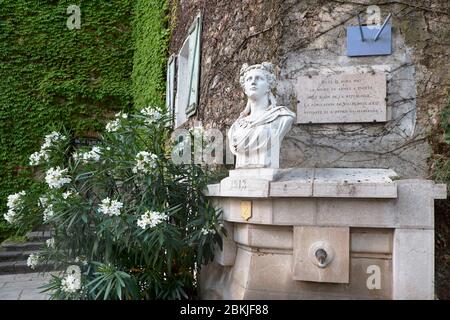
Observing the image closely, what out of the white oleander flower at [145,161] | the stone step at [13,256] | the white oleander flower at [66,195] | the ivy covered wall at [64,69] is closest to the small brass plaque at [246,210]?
the white oleander flower at [145,161]

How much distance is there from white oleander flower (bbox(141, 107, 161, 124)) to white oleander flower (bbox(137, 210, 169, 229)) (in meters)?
0.86

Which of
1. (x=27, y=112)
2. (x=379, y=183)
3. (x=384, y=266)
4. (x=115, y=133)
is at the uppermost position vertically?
(x=27, y=112)

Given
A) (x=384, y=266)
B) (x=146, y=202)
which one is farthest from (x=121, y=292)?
(x=384, y=266)

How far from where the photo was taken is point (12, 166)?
7.74 metres

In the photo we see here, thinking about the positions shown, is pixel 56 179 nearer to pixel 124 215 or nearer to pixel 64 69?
pixel 124 215

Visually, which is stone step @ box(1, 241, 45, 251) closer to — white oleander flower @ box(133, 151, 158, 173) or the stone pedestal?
white oleander flower @ box(133, 151, 158, 173)

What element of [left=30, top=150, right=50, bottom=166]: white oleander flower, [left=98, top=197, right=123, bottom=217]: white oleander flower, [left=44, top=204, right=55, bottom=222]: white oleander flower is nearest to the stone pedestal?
[left=98, top=197, right=123, bottom=217]: white oleander flower

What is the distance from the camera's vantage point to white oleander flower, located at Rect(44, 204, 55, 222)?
299 centimetres

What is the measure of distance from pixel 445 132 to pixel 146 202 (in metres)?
2.33

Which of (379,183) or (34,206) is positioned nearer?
(379,183)

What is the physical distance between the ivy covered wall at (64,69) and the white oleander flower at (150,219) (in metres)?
4.99

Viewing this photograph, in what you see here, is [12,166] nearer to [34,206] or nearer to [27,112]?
[27,112]

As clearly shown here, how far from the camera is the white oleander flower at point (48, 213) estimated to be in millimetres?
2991

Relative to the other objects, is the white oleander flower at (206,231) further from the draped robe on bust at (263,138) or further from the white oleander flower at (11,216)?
the white oleander flower at (11,216)
